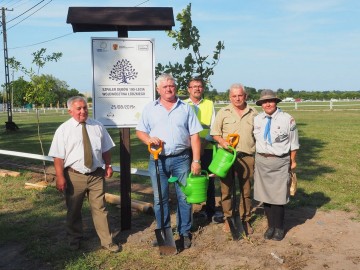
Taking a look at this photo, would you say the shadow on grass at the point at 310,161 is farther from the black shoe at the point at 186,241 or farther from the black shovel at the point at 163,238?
the black shovel at the point at 163,238

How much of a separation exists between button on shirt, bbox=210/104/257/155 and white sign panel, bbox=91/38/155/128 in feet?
2.95

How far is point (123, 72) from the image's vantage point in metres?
5.24

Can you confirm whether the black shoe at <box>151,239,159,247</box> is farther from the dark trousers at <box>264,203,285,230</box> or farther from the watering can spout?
the dark trousers at <box>264,203,285,230</box>

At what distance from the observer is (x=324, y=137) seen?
15812mm

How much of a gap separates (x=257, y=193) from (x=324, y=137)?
11.5 metres

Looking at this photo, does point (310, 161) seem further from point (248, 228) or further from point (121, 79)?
point (121, 79)

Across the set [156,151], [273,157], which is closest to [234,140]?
[273,157]

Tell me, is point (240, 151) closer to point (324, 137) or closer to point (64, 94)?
point (324, 137)

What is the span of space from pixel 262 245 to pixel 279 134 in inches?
50.6

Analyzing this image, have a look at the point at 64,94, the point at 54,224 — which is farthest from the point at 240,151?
the point at 64,94

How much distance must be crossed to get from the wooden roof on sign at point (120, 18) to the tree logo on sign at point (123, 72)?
1.48 ft

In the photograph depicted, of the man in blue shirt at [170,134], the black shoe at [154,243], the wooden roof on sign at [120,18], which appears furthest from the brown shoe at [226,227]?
the wooden roof on sign at [120,18]

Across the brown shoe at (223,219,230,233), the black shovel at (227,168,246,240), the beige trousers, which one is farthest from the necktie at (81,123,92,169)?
the brown shoe at (223,219,230,233)

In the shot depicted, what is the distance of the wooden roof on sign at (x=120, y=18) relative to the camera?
508 centimetres
